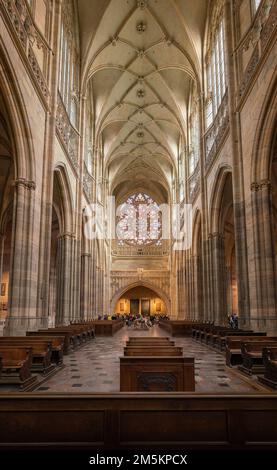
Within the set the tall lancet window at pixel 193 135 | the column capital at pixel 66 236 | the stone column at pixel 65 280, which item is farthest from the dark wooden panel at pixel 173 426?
the tall lancet window at pixel 193 135

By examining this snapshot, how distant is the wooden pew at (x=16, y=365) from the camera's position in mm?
6705

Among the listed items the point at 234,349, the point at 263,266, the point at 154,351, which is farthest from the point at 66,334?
the point at 263,266

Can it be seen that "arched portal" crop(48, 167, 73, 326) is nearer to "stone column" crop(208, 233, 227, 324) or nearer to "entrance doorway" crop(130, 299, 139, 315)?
"stone column" crop(208, 233, 227, 324)

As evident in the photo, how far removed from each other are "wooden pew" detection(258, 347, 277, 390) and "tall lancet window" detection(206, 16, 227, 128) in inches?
600

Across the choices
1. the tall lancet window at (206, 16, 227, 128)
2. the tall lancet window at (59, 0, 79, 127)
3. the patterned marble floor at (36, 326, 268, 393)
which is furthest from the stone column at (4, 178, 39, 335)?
the tall lancet window at (206, 16, 227, 128)

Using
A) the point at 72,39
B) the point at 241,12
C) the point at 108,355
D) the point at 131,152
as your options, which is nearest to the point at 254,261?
the point at 108,355

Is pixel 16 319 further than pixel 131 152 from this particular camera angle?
No

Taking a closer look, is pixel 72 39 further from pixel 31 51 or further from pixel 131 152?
pixel 131 152

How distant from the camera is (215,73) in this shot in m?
21.8

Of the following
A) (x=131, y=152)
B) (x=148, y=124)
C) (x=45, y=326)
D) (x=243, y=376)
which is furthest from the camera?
(x=131, y=152)

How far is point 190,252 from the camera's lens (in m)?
31.2

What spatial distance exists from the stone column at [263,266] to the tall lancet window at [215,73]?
7896mm

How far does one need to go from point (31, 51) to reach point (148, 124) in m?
22.8

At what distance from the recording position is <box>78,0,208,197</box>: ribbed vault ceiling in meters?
23.0
